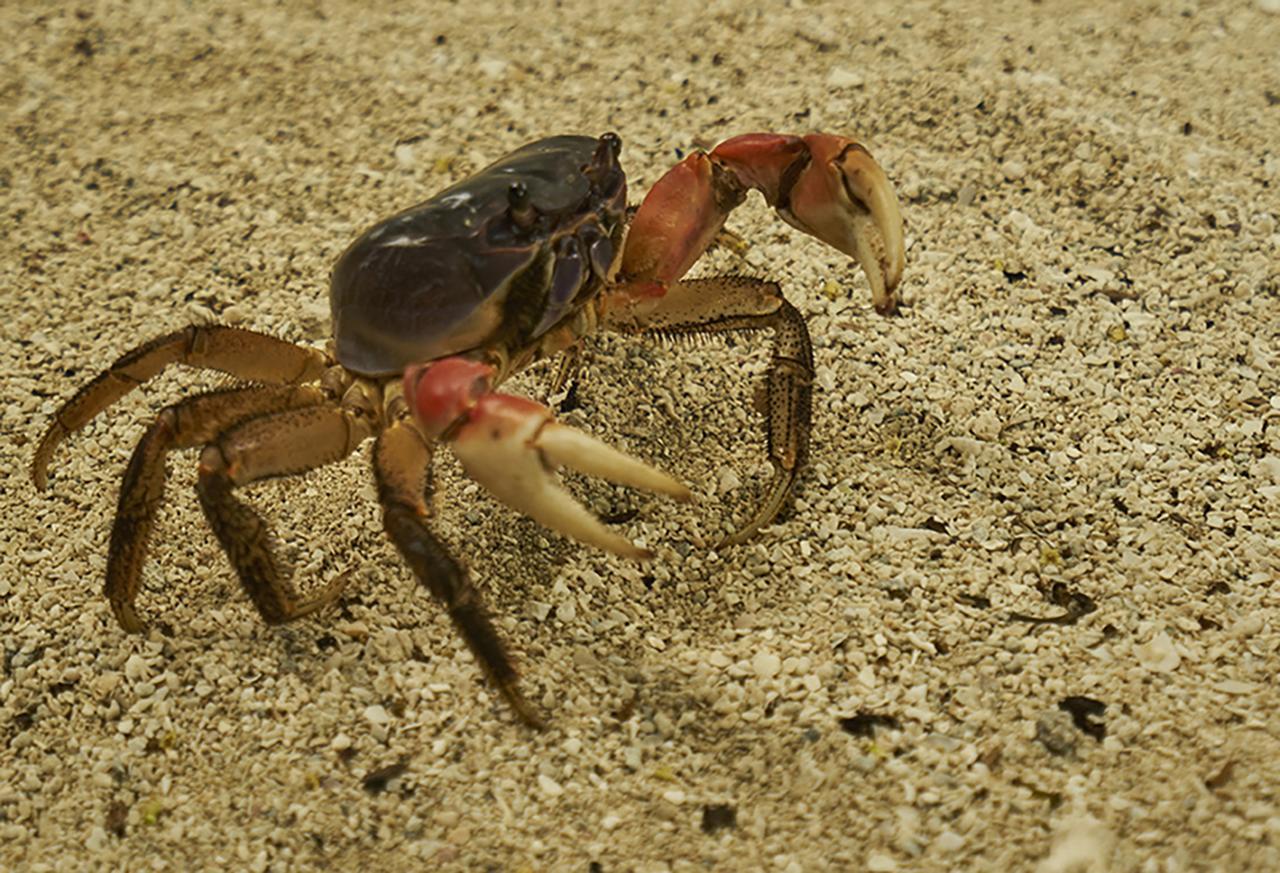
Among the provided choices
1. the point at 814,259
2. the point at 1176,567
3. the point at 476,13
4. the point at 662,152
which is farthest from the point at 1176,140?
the point at 476,13

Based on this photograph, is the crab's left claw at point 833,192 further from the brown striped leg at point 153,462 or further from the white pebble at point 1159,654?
the brown striped leg at point 153,462

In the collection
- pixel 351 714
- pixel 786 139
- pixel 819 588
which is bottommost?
pixel 351 714

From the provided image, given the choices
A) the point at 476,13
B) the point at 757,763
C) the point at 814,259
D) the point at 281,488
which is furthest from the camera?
the point at 476,13

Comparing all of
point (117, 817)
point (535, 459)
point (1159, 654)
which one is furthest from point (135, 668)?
point (1159, 654)

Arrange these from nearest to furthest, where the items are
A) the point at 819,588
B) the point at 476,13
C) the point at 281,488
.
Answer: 1. the point at 819,588
2. the point at 281,488
3. the point at 476,13

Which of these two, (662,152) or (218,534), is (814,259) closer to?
(662,152)

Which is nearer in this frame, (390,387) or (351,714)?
(351,714)
